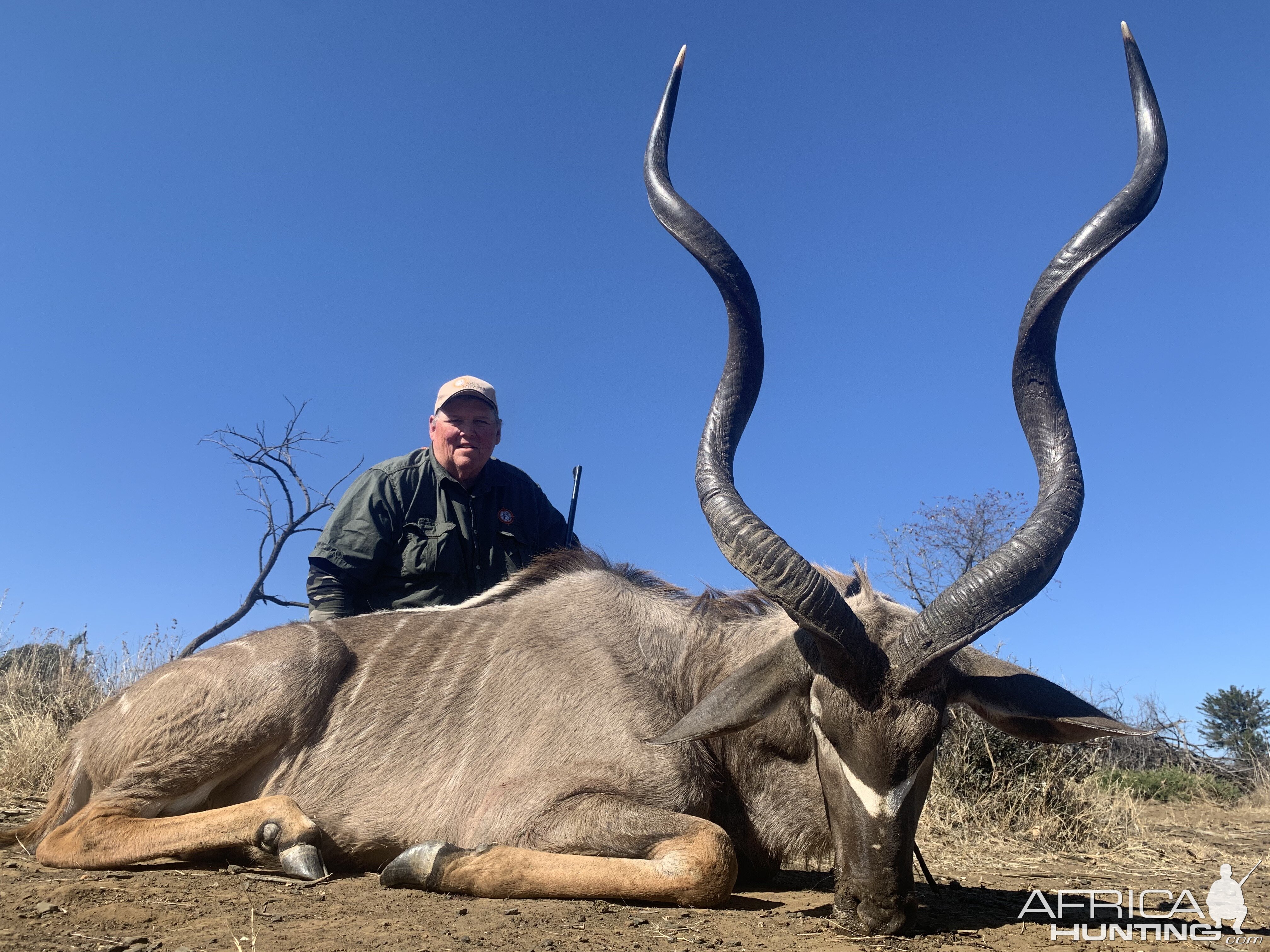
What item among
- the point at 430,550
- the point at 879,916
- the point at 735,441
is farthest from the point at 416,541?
the point at 879,916

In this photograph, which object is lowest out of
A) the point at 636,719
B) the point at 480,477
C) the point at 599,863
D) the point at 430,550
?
the point at 599,863

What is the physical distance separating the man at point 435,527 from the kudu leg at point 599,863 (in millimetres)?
2524

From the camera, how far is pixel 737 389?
4.15 metres

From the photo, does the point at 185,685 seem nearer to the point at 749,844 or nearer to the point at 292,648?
the point at 292,648

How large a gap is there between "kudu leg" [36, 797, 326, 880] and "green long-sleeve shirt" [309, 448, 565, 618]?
2067 millimetres

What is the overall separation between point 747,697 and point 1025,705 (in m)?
1.02

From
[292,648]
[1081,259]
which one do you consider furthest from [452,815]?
[1081,259]

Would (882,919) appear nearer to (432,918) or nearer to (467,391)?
(432,918)

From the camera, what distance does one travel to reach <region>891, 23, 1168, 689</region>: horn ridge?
10.6 feet

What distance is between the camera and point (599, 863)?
11.3 feet

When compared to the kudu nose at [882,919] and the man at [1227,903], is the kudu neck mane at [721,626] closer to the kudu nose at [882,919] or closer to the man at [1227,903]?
the kudu nose at [882,919]

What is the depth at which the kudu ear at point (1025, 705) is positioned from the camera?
3422 mm

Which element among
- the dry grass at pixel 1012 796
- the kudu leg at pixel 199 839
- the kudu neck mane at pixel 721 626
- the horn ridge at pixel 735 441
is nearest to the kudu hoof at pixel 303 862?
the kudu leg at pixel 199 839

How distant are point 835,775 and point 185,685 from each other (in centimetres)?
295
